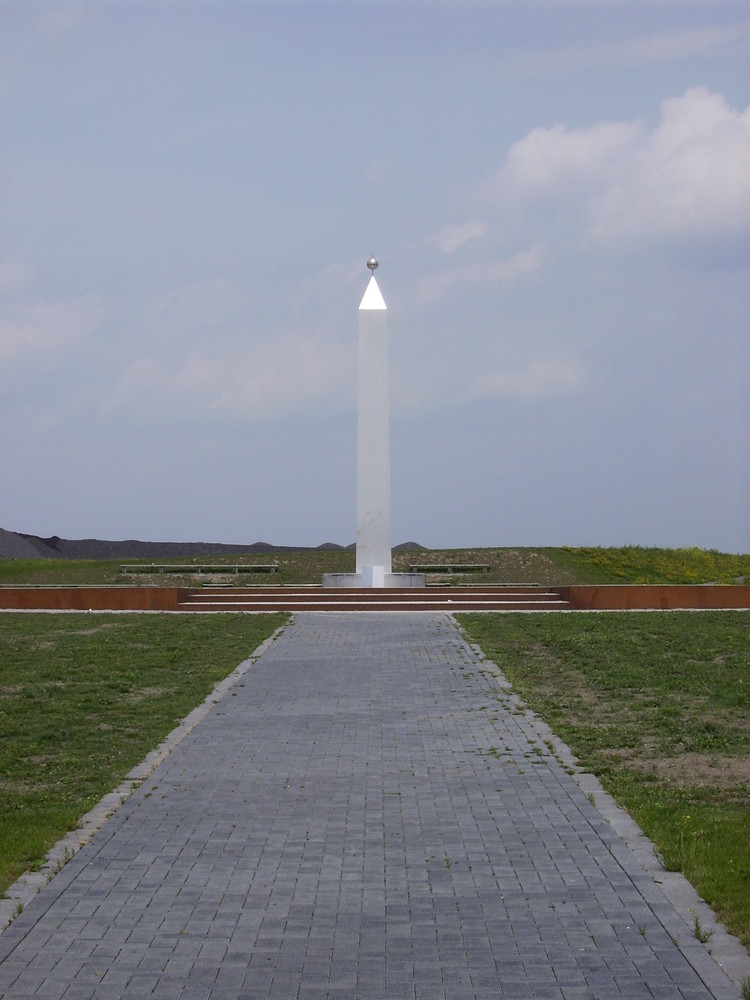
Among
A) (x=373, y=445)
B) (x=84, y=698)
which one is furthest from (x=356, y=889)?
(x=373, y=445)

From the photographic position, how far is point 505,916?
17.1 ft

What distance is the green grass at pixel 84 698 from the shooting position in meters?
7.51

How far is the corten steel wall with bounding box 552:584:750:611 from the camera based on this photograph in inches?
976

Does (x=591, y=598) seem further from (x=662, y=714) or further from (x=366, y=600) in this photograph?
(x=662, y=714)

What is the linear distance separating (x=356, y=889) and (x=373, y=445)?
69.2 feet

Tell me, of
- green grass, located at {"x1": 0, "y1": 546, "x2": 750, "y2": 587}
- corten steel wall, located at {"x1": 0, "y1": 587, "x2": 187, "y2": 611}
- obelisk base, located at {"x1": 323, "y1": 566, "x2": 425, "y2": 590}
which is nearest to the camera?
corten steel wall, located at {"x1": 0, "y1": 587, "x2": 187, "y2": 611}

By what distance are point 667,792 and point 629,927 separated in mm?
2886

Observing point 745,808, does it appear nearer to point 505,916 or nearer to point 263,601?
point 505,916

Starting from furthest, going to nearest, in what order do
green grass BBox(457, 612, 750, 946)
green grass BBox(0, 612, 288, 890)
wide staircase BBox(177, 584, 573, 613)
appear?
wide staircase BBox(177, 584, 573, 613) < green grass BBox(0, 612, 288, 890) < green grass BBox(457, 612, 750, 946)

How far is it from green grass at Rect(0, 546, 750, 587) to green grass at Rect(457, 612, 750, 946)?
14849mm

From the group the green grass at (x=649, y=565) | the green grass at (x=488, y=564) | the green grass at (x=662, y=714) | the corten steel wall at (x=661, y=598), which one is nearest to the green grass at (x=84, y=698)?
the green grass at (x=662, y=714)

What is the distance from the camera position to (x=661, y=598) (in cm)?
2478

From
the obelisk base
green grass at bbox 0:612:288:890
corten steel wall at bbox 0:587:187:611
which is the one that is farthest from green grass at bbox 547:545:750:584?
green grass at bbox 0:612:288:890

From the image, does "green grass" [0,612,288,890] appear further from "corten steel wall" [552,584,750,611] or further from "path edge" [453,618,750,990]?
"corten steel wall" [552,584,750,611]
